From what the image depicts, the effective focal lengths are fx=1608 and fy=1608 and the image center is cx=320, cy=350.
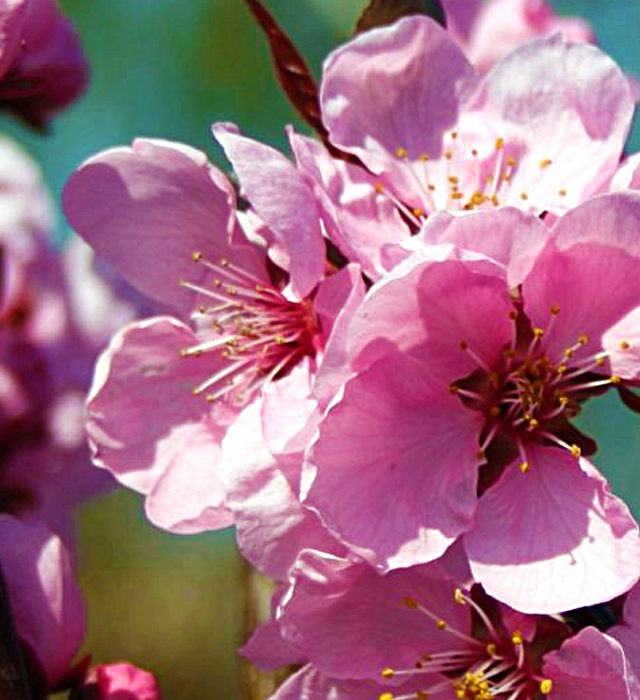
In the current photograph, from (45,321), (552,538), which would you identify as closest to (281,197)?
(552,538)

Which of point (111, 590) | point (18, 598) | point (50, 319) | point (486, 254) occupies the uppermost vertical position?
point (486, 254)

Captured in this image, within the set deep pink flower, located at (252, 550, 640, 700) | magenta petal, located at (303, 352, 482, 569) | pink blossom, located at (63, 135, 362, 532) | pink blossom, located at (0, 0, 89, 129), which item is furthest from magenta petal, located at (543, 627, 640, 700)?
pink blossom, located at (0, 0, 89, 129)

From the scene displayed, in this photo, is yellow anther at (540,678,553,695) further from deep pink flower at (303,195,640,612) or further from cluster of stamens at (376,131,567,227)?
cluster of stamens at (376,131,567,227)

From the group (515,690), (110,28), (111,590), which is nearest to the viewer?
(515,690)

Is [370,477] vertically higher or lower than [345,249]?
lower

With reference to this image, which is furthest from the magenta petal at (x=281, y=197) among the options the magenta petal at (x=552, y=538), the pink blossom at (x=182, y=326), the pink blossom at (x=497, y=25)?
the pink blossom at (x=497, y=25)

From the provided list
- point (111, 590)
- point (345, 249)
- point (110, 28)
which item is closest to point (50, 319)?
point (345, 249)

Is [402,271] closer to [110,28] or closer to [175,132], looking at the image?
[175,132]

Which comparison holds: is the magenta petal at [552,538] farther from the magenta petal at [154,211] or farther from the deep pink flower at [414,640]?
the magenta petal at [154,211]
